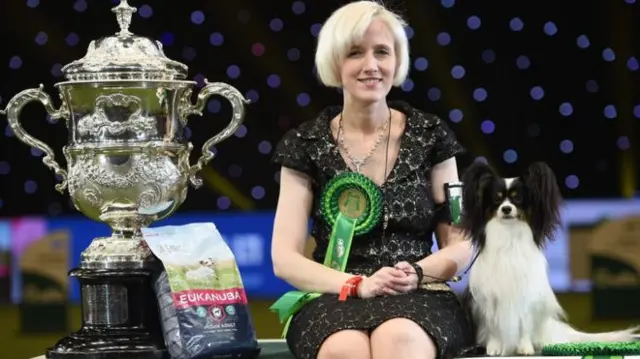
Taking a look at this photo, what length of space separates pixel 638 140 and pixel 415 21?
1245mm

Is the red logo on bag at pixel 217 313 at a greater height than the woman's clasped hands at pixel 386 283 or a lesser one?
lesser

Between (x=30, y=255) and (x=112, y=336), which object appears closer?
(x=112, y=336)

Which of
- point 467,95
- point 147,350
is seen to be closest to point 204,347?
point 147,350

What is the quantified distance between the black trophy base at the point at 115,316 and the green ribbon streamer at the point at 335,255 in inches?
10.6

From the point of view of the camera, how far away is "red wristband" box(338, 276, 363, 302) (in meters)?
2.41

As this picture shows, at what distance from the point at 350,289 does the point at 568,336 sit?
0.45 m

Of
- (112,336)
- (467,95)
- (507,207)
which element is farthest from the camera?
(467,95)

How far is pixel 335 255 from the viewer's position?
2.51 meters

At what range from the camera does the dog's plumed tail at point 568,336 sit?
232 centimetres

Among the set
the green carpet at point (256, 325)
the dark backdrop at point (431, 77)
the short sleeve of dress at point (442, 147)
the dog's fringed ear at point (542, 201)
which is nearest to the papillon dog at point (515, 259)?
the dog's fringed ear at point (542, 201)

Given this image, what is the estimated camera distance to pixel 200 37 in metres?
6.09

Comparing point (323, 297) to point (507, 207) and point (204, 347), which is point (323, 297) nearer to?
point (204, 347)

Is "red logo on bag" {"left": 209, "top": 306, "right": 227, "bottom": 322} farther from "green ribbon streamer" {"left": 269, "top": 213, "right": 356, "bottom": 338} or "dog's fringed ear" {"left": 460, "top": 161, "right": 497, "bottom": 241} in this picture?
"dog's fringed ear" {"left": 460, "top": 161, "right": 497, "bottom": 241}

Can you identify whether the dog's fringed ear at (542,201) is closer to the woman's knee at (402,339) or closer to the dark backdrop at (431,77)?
the woman's knee at (402,339)
